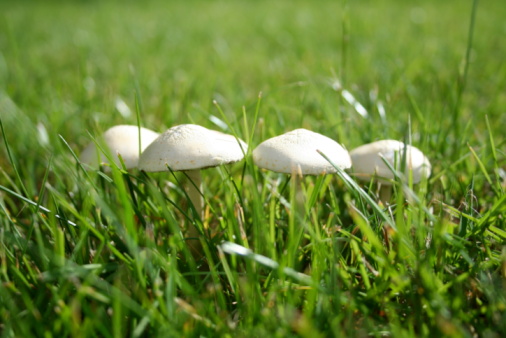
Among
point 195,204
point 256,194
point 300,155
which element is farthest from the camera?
point 195,204

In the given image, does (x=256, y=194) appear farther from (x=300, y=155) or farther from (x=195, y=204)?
(x=195, y=204)

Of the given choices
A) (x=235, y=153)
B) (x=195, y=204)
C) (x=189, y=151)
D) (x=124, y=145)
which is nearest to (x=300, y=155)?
(x=235, y=153)

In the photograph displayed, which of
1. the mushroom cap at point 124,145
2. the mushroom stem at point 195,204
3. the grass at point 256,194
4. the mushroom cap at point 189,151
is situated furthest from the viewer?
the mushroom cap at point 124,145

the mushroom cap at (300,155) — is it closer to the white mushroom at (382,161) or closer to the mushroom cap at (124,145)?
the white mushroom at (382,161)

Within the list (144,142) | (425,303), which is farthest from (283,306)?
(144,142)

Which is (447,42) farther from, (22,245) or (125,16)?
(125,16)

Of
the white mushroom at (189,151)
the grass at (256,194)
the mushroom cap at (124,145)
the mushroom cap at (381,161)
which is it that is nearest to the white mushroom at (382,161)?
the mushroom cap at (381,161)

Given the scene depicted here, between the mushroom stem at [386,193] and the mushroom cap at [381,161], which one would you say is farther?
the mushroom stem at [386,193]
